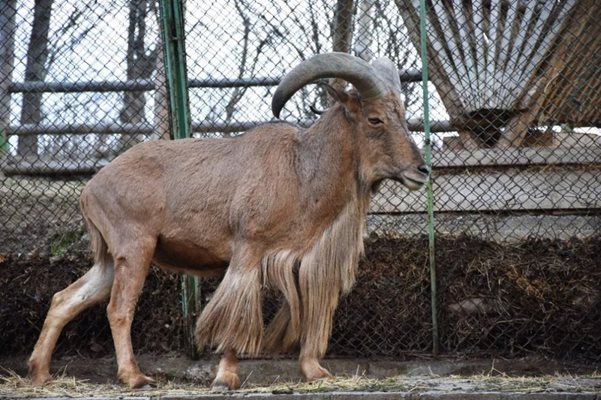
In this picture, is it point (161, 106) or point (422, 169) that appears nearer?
point (422, 169)

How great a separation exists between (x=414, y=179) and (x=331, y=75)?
3.30ft

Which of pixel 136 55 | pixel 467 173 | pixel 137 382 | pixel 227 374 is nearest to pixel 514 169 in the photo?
pixel 467 173

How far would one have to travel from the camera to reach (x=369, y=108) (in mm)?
7602

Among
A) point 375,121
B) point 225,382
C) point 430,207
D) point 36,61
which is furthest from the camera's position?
point 36,61

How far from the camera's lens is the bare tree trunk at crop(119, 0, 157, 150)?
1004cm

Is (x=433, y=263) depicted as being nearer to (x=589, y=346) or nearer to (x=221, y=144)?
(x=589, y=346)

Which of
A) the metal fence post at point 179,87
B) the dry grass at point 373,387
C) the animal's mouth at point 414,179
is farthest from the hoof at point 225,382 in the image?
the animal's mouth at point 414,179

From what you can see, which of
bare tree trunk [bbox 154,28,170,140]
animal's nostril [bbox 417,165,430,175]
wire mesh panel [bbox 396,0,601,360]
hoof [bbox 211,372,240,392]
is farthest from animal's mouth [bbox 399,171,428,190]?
bare tree trunk [bbox 154,28,170,140]

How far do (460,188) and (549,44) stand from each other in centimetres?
150

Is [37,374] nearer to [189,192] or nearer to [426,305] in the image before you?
[189,192]

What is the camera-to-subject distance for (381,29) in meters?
9.31

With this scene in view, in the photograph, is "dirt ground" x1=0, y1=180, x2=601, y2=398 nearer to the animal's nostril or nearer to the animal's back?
the animal's back

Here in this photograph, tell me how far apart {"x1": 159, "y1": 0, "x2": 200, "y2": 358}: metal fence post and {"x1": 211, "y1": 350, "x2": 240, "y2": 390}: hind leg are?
5.29 ft

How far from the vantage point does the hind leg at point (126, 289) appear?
7605mm
